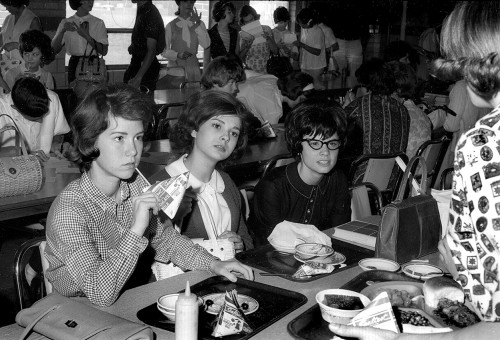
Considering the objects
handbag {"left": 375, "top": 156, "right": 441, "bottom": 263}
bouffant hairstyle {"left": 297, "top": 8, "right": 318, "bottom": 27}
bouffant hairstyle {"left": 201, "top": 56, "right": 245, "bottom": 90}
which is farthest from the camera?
bouffant hairstyle {"left": 297, "top": 8, "right": 318, "bottom": 27}

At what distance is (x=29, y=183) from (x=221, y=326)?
1.96m

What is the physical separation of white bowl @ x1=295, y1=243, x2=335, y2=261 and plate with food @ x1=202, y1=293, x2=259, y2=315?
0.45 meters

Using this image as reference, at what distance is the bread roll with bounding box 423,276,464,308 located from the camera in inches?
87.6

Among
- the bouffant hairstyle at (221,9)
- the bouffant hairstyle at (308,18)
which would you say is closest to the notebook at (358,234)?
the bouffant hairstyle at (221,9)

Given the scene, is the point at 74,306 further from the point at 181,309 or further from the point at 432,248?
the point at 432,248

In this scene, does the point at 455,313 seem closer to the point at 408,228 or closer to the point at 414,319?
the point at 414,319

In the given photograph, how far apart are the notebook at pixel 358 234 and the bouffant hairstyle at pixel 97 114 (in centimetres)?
107

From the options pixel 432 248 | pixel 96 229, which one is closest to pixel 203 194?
pixel 96 229

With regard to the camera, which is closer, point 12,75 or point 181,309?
point 181,309

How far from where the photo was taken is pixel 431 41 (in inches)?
448

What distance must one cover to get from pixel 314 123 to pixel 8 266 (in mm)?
2849

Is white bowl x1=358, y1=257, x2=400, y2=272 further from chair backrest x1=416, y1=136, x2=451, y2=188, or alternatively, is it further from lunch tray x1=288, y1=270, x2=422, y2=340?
chair backrest x1=416, y1=136, x2=451, y2=188

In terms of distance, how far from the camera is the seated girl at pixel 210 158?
10.7 feet

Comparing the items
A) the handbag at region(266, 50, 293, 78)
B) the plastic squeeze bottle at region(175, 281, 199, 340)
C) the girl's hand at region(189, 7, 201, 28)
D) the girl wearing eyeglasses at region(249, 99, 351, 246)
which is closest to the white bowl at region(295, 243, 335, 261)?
the girl wearing eyeglasses at region(249, 99, 351, 246)
